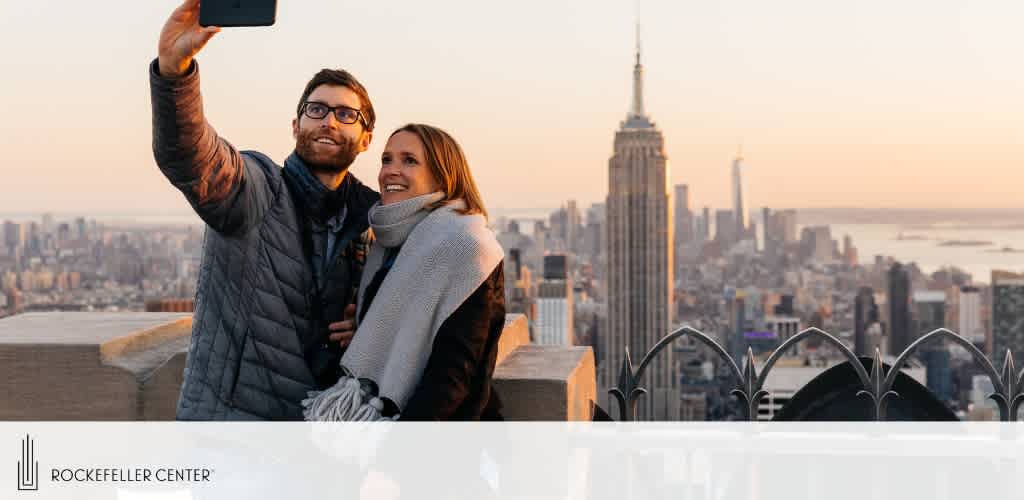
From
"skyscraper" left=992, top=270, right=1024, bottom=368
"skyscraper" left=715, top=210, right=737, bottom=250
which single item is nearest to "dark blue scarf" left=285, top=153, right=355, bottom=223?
"skyscraper" left=992, top=270, right=1024, bottom=368

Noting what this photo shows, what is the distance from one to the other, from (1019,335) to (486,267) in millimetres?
70642

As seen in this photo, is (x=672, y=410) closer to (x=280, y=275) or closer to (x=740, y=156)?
(x=740, y=156)

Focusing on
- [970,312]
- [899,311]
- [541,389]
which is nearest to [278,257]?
[541,389]

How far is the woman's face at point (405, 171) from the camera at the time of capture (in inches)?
99.7

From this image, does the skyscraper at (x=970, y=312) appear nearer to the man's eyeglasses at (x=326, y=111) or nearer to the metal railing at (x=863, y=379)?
the metal railing at (x=863, y=379)

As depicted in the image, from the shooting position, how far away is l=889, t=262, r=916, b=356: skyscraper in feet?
279

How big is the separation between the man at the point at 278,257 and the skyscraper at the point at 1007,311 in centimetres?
6507

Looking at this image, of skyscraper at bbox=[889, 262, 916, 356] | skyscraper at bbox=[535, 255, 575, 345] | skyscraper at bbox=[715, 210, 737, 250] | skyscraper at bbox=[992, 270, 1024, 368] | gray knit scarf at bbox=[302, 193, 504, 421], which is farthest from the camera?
skyscraper at bbox=[715, 210, 737, 250]

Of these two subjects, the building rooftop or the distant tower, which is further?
the distant tower

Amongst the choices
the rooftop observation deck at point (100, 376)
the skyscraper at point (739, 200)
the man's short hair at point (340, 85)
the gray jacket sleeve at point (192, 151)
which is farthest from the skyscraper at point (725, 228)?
the gray jacket sleeve at point (192, 151)

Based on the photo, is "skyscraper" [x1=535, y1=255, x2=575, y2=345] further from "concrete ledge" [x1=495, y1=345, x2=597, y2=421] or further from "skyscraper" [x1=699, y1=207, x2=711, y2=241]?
"concrete ledge" [x1=495, y1=345, x2=597, y2=421]

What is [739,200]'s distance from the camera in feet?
357

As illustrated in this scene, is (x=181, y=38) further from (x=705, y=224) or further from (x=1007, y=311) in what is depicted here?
(x=705, y=224)
